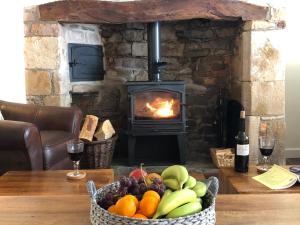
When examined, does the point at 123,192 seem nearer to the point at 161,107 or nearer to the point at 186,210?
the point at 186,210

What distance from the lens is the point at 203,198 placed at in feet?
3.24

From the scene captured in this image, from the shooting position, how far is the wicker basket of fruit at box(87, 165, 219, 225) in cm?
87

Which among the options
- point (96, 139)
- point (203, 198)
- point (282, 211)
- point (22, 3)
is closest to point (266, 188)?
point (282, 211)

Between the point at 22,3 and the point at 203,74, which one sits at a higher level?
the point at 22,3

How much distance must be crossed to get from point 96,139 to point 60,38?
953 mm

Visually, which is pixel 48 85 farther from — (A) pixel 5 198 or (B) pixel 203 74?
(A) pixel 5 198

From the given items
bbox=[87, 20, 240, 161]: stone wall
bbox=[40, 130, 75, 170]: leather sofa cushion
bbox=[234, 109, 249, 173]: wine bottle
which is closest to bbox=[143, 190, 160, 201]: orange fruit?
bbox=[234, 109, 249, 173]: wine bottle

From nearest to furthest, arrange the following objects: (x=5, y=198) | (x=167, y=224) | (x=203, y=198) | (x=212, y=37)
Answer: (x=167, y=224), (x=203, y=198), (x=5, y=198), (x=212, y=37)

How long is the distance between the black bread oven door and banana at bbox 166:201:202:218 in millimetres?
2408

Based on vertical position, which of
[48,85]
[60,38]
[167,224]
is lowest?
[167,224]

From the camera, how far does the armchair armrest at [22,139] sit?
91.7 inches

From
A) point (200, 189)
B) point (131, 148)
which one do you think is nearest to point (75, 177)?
point (200, 189)

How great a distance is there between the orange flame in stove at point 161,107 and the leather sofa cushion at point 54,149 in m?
0.85

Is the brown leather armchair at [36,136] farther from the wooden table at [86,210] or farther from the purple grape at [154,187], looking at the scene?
the purple grape at [154,187]
